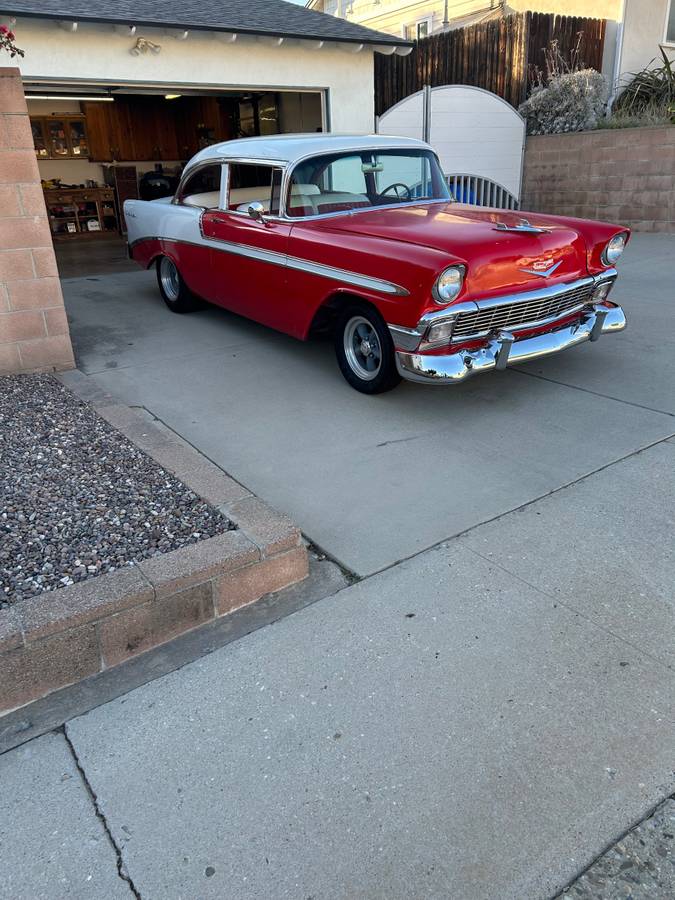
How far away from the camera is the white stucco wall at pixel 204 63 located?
8078 millimetres

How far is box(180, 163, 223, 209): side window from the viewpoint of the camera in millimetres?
6559

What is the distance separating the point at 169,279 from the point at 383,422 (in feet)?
13.3

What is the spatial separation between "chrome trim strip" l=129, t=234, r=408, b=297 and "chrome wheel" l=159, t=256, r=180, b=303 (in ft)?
2.85

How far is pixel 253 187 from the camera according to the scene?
231 inches

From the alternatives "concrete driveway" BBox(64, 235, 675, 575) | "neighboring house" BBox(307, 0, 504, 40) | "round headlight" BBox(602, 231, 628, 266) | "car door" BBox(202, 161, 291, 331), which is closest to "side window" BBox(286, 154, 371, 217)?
"car door" BBox(202, 161, 291, 331)

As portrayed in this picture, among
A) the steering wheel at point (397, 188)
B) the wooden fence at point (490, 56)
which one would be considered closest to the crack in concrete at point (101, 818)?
the steering wheel at point (397, 188)

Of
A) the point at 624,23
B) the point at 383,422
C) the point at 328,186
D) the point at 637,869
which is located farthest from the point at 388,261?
the point at 624,23

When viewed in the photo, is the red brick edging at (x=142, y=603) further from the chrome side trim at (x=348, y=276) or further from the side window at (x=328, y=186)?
the side window at (x=328, y=186)

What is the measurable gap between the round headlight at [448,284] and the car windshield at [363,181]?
64.9 inches

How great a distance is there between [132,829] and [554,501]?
2.46m

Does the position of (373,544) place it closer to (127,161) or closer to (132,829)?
(132,829)

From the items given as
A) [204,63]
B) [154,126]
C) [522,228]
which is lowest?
[522,228]

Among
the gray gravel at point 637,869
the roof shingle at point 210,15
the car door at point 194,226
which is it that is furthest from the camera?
the roof shingle at point 210,15

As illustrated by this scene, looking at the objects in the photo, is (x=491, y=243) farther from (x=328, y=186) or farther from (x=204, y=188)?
(x=204, y=188)
